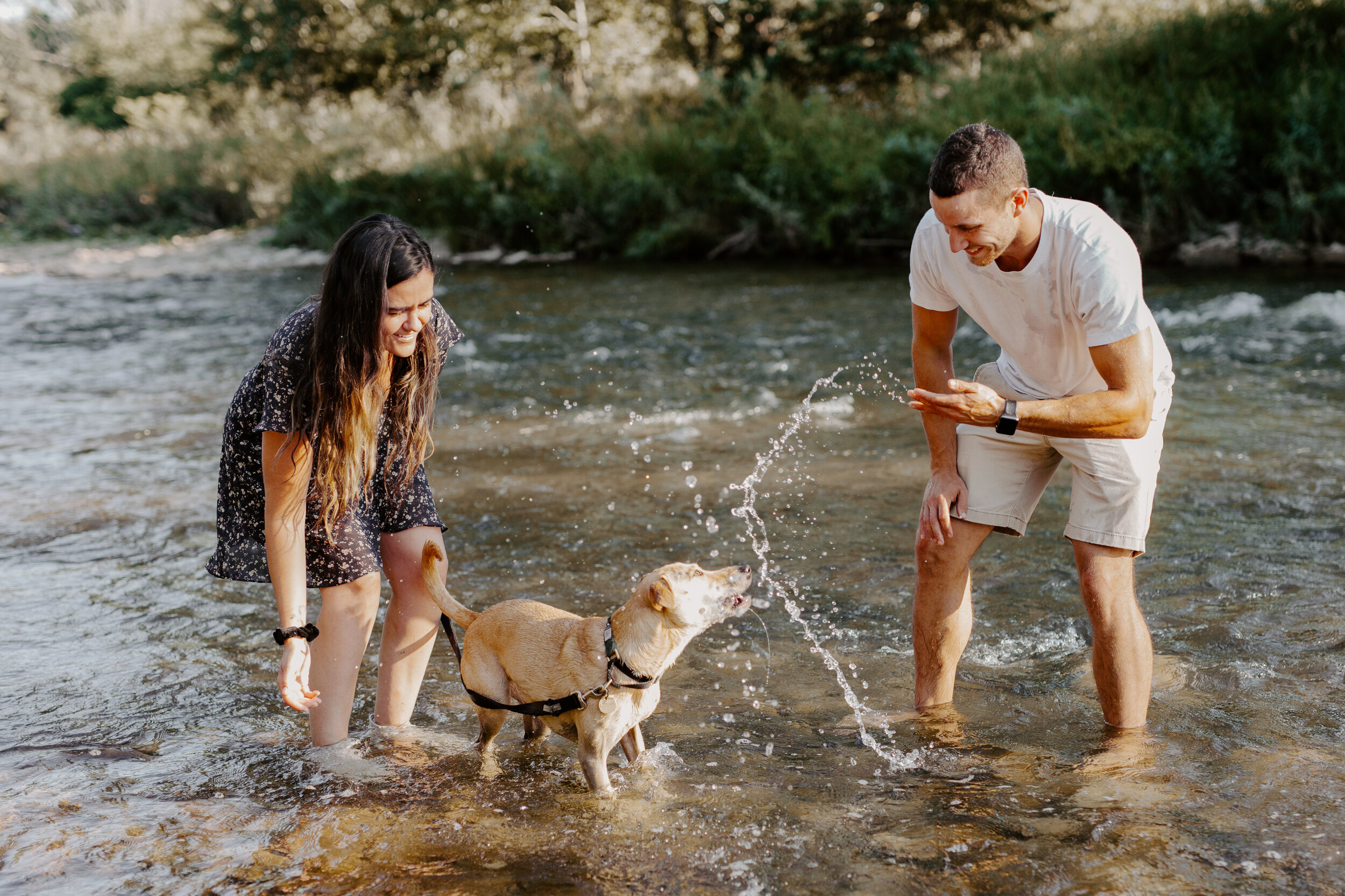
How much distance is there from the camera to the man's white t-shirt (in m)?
3.64

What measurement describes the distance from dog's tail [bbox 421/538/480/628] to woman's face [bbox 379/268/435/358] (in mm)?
831

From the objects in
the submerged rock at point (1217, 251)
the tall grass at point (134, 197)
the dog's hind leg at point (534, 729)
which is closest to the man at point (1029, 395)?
the dog's hind leg at point (534, 729)

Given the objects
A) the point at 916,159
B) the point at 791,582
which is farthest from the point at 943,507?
the point at 916,159

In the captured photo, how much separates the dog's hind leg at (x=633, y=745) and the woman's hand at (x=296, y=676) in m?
1.18

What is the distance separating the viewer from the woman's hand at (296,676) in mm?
3656

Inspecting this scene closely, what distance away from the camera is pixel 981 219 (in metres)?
3.65

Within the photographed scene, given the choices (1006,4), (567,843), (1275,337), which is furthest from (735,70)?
(567,843)

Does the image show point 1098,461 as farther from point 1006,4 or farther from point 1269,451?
point 1006,4

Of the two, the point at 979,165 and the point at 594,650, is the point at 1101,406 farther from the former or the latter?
the point at 594,650

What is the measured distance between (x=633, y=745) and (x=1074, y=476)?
1.98m

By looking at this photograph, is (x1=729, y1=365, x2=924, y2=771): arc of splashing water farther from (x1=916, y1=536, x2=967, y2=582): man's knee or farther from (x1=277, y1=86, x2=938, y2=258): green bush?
(x1=277, y1=86, x2=938, y2=258): green bush

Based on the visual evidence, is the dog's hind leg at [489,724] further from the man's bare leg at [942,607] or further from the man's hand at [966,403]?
the man's hand at [966,403]

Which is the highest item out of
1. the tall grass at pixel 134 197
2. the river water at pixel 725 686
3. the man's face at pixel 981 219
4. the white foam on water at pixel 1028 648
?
the tall grass at pixel 134 197

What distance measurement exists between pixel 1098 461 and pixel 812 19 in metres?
23.3
